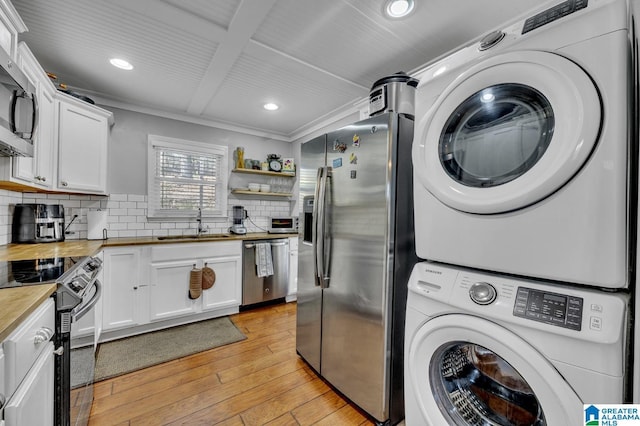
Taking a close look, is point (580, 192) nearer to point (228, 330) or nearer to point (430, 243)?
point (430, 243)

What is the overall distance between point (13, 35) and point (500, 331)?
8.69ft

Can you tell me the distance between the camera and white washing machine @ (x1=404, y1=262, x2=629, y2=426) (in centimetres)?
68

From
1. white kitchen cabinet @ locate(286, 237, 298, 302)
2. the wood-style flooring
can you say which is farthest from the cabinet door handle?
white kitchen cabinet @ locate(286, 237, 298, 302)

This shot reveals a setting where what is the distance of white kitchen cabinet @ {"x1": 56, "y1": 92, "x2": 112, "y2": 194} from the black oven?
1126 millimetres

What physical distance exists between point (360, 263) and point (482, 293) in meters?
0.73

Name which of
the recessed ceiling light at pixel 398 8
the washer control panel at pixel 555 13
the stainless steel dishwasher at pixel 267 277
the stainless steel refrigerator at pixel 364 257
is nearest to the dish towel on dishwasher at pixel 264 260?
the stainless steel dishwasher at pixel 267 277

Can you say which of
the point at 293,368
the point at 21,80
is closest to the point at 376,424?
the point at 293,368

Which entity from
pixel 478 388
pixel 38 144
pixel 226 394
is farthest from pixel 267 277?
pixel 478 388

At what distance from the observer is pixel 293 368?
2020 mm

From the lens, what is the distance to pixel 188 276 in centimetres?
270

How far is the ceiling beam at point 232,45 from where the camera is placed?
1.48 metres

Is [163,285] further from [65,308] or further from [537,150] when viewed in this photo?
[537,150]

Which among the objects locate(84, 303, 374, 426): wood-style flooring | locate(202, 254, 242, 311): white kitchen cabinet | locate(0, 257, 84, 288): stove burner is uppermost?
locate(0, 257, 84, 288): stove burner

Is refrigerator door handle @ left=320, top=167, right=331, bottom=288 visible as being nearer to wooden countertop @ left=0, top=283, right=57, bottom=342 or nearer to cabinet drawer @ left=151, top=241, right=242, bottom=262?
wooden countertop @ left=0, top=283, right=57, bottom=342
